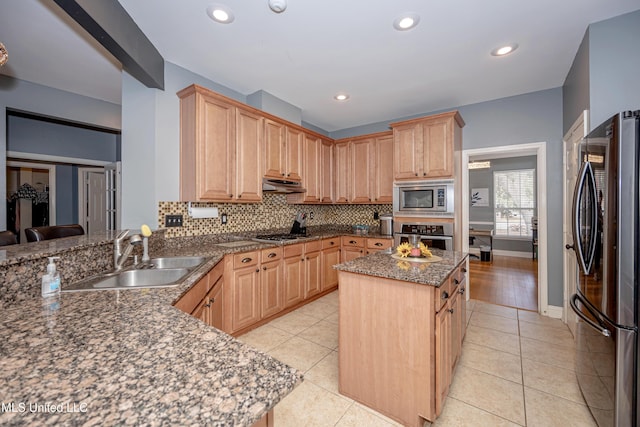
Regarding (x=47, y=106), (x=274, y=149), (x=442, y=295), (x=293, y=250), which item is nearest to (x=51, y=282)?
(x=442, y=295)

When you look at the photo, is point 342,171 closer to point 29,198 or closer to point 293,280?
point 293,280

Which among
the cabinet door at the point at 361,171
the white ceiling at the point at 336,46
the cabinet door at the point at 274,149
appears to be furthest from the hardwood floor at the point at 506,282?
the cabinet door at the point at 274,149

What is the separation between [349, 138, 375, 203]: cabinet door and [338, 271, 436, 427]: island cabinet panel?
2599mm

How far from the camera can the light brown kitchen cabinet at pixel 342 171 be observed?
172 inches

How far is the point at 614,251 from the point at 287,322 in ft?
8.78

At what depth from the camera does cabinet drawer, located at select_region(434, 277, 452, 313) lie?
4.92 feet

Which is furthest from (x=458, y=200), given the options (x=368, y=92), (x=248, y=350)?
(x=248, y=350)

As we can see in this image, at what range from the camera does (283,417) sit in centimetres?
165

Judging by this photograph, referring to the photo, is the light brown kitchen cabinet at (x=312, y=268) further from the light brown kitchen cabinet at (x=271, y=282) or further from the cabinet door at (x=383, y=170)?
the cabinet door at (x=383, y=170)

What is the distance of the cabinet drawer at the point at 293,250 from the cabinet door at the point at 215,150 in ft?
2.89

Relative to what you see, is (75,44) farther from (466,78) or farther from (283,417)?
(466,78)

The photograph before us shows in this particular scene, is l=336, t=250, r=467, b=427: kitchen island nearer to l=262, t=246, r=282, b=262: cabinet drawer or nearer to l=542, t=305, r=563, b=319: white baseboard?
l=262, t=246, r=282, b=262: cabinet drawer

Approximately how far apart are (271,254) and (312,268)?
79cm

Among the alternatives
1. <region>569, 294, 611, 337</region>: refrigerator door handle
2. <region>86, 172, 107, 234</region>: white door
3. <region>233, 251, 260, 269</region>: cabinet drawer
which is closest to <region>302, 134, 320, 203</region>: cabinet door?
<region>233, 251, 260, 269</region>: cabinet drawer
